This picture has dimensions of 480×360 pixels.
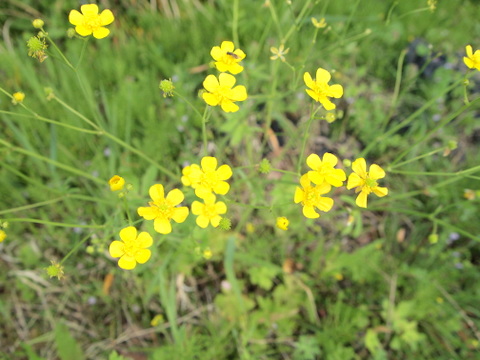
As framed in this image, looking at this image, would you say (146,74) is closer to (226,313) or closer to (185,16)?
(185,16)

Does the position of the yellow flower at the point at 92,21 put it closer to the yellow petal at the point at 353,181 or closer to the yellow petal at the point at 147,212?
the yellow petal at the point at 147,212

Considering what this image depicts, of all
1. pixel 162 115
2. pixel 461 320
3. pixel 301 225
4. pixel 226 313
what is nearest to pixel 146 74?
pixel 162 115

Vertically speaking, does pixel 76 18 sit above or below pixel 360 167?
above

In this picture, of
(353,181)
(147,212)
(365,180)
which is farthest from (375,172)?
(147,212)

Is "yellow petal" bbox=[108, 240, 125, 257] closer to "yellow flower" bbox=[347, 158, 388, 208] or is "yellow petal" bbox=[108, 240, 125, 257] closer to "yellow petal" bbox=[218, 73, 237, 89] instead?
"yellow petal" bbox=[218, 73, 237, 89]

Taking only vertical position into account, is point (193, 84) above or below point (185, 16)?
below

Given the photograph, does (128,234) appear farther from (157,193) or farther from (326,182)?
(326,182)

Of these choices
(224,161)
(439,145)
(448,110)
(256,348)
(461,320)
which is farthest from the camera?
(448,110)
